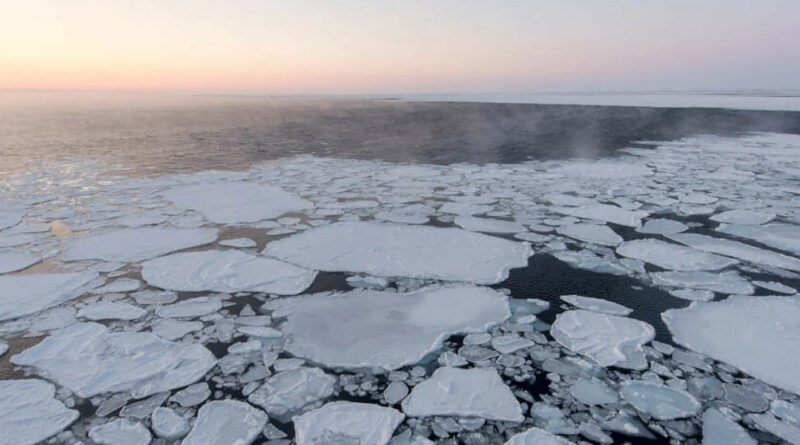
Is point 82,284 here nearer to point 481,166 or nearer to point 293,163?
point 293,163

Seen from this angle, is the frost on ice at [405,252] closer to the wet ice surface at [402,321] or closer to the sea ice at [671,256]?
the wet ice surface at [402,321]

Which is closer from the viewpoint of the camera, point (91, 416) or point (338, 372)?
point (91, 416)

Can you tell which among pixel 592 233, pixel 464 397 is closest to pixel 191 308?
pixel 464 397

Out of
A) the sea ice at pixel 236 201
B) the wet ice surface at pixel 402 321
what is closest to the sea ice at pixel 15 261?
the wet ice surface at pixel 402 321

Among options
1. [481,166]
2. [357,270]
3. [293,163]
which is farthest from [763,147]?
[357,270]

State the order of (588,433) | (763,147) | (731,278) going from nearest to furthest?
(588,433), (731,278), (763,147)

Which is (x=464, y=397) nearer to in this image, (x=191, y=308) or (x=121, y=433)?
(x=121, y=433)
